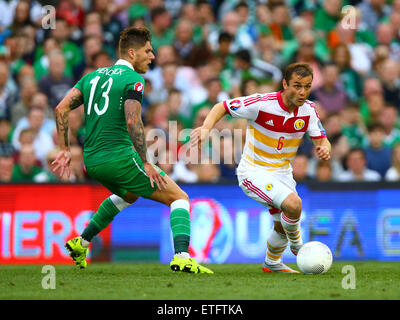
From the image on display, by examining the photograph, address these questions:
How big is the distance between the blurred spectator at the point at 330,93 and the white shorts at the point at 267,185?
5110 millimetres

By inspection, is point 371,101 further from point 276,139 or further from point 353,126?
point 276,139

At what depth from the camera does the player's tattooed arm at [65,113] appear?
806 centimetres

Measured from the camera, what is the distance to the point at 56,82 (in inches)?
527

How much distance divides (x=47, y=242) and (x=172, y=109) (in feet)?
9.74

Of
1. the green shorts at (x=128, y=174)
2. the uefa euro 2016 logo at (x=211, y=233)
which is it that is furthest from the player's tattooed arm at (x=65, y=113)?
the uefa euro 2016 logo at (x=211, y=233)

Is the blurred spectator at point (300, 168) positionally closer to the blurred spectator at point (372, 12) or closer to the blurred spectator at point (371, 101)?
the blurred spectator at point (371, 101)

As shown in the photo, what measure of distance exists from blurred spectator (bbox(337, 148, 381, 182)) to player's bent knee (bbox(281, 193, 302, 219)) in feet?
13.4

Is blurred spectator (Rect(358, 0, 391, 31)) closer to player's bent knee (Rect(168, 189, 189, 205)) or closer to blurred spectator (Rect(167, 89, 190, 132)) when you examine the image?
blurred spectator (Rect(167, 89, 190, 132))

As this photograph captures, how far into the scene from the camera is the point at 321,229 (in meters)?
11.2

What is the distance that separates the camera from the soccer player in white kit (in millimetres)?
8141

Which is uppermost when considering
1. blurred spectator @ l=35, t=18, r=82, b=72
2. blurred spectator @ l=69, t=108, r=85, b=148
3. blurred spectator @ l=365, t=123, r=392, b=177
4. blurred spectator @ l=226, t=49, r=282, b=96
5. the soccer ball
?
blurred spectator @ l=35, t=18, r=82, b=72

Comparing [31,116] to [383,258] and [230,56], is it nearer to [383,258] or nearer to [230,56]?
[230,56]

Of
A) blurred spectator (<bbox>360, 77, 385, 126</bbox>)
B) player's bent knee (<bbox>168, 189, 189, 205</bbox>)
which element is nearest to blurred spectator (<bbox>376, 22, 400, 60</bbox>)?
blurred spectator (<bbox>360, 77, 385, 126</bbox>)
